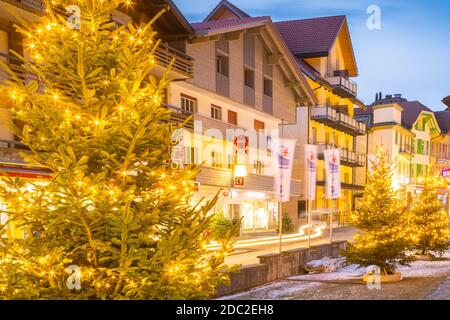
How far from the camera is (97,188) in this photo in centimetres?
594

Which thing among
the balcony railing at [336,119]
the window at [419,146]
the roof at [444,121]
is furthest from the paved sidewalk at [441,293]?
the roof at [444,121]

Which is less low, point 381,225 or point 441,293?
point 381,225

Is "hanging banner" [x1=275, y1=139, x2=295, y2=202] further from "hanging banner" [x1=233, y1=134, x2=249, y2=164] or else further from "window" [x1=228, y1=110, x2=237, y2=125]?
"window" [x1=228, y1=110, x2=237, y2=125]

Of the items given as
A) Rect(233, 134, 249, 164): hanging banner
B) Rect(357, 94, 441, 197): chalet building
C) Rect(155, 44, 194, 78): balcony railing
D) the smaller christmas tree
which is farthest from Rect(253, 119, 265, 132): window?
Rect(357, 94, 441, 197): chalet building

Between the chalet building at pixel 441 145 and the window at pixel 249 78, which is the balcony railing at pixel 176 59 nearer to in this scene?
the window at pixel 249 78

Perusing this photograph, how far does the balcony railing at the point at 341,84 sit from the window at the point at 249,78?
49.0 feet

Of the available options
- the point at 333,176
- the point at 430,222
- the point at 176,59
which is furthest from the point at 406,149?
the point at 176,59

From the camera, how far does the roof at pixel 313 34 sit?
43781mm

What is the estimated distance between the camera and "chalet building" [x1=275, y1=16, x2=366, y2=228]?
42406 mm

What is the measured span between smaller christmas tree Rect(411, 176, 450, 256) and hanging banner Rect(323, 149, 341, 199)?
3274 millimetres

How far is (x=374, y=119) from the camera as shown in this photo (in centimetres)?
5822

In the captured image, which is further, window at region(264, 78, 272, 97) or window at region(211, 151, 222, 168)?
window at region(264, 78, 272, 97)

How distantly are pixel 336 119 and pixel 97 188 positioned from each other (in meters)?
41.2

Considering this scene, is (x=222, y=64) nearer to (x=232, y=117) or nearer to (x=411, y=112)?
(x=232, y=117)
